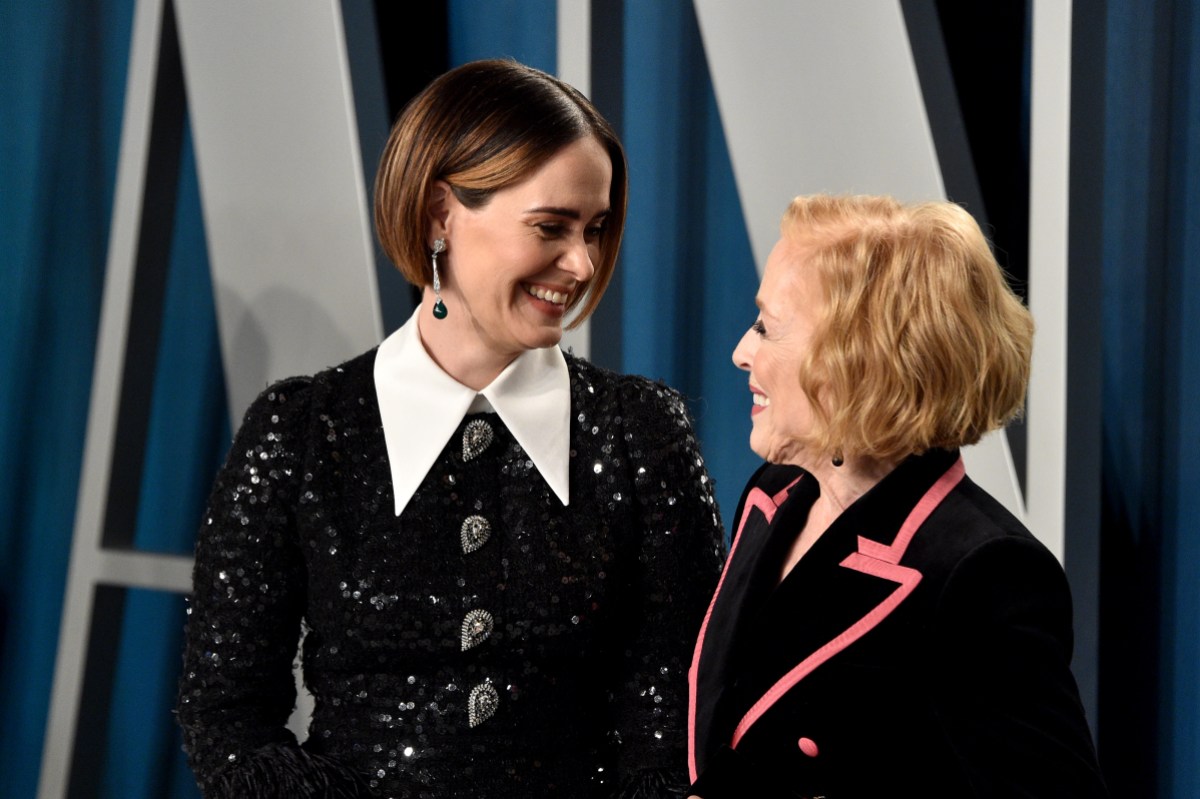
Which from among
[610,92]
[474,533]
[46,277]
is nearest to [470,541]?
[474,533]

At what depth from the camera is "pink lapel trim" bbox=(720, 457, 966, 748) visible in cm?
A: 115

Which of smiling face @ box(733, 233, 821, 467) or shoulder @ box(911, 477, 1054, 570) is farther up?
smiling face @ box(733, 233, 821, 467)

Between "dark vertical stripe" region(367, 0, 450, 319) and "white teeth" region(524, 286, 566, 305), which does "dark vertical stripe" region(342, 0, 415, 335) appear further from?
"white teeth" region(524, 286, 566, 305)

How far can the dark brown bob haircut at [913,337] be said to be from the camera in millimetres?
1157

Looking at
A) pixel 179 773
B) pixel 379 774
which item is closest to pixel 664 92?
pixel 379 774

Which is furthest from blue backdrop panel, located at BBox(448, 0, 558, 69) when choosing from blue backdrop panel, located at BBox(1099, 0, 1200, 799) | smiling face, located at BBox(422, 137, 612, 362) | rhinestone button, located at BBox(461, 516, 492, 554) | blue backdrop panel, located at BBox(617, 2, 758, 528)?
rhinestone button, located at BBox(461, 516, 492, 554)

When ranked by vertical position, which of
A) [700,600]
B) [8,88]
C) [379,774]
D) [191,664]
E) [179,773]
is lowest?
[179,773]

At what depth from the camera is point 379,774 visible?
4.95ft

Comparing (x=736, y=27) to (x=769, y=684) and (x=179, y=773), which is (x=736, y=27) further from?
(x=179, y=773)

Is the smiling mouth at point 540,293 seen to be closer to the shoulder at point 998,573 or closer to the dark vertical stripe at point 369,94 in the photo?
the shoulder at point 998,573

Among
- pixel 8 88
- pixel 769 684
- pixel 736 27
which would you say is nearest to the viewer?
pixel 769 684

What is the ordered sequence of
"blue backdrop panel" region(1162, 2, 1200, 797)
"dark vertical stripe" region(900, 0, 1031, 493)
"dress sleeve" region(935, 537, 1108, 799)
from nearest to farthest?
"dress sleeve" region(935, 537, 1108, 799) < "blue backdrop panel" region(1162, 2, 1200, 797) < "dark vertical stripe" region(900, 0, 1031, 493)

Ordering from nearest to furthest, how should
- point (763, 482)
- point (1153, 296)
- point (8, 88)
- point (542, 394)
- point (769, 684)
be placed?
point (769, 684)
point (763, 482)
point (542, 394)
point (1153, 296)
point (8, 88)

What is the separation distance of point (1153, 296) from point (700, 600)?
892 mm
